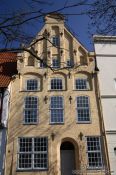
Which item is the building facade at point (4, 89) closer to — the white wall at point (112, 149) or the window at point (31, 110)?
the window at point (31, 110)

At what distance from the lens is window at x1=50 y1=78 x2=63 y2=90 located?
68.5 ft

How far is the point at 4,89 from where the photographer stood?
19703 millimetres

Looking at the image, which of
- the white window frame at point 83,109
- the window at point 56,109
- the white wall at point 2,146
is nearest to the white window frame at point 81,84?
the white window frame at point 83,109

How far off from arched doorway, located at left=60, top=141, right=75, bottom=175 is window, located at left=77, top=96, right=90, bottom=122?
196cm

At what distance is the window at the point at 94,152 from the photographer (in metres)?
18.2

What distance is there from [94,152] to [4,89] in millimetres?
7578

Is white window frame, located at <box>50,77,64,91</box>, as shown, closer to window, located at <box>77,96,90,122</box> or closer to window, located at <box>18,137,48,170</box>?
window, located at <box>77,96,90,122</box>

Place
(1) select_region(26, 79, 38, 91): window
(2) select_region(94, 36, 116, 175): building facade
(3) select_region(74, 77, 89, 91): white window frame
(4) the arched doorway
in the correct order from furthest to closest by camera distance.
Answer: (3) select_region(74, 77, 89, 91): white window frame → (1) select_region(26, 79, 38, 91): window → (2) select_region(94, 36, 116, 175): building facade → (4) the arched doorway

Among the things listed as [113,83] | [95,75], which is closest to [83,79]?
[95,75]

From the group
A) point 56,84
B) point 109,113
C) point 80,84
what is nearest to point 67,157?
point 109,113

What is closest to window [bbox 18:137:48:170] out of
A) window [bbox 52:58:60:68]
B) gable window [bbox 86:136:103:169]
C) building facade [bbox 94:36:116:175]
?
gable window [bbox 86:136:103:169]

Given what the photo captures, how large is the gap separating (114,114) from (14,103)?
23.6ft

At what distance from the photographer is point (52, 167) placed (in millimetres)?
17828

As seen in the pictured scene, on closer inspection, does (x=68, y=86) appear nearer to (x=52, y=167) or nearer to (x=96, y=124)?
(x=96, y=124)
